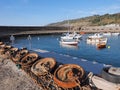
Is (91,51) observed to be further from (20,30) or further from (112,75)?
(20,30)

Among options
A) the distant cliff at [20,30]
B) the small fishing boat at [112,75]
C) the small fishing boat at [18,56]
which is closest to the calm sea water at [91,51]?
the small fishing boat at [18,56]

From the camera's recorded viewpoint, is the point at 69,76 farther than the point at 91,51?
No

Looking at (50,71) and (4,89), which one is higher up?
(50,71)

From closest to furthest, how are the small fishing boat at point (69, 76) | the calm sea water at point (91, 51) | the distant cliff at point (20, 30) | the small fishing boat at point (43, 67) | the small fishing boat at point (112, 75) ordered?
1. the small fishing boat at point (112, 75)
2. the small fishing boat at point (69, 76)
3. the small fishing boat at point (43, 67)
4. the calm sea water at point (91, 51)
5. the distant cliff at point (20, 30)

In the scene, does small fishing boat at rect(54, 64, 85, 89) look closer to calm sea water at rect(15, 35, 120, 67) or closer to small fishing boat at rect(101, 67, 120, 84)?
small fishing boat at rect(101, 67, 120, 84)

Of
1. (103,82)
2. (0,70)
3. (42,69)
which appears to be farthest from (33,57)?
(103,82)

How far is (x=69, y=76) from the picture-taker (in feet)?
40.6

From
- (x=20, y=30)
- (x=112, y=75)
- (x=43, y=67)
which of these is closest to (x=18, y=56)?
(x=43, y=67)

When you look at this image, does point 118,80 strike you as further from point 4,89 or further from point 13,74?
point 13,74

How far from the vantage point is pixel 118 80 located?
10758 mm

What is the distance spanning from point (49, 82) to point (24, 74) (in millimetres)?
4910

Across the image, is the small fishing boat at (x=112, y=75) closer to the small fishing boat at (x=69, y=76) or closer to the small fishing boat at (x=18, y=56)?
the small fishing boat at (x=69, y=76)

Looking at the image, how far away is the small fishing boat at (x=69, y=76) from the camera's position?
11719mm

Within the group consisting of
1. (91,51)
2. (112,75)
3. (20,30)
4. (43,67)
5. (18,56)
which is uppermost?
(112,75)
